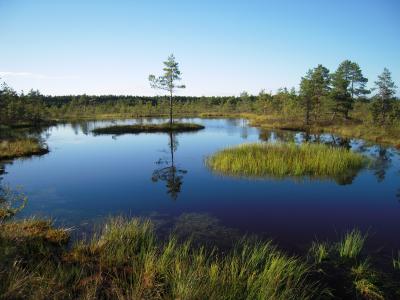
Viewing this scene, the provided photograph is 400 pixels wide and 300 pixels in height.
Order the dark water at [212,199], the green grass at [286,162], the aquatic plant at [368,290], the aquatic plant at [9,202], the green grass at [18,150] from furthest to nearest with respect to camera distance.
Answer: the green grass at [18,150], the green grass at [286,162], the dark water at [212,199], the aquatic plant at [9,202], the aquatic plant at [368,290]

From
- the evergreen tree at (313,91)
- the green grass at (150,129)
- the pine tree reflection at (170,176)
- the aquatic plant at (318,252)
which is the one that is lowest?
the pine tree reflection at (170,176)

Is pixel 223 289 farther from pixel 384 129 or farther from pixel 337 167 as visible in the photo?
pixel 384 129

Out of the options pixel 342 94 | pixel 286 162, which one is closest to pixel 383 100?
pixel 342 94

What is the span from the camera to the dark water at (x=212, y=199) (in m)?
13.0

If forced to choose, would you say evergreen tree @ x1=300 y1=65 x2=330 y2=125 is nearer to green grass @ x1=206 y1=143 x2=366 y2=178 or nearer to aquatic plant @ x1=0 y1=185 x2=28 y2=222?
green grass @ x1=206 y1=143 x2=366 y2=178

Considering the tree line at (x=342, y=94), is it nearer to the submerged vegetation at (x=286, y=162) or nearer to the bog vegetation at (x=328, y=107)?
the bog vegetation at (x=328, y=107)

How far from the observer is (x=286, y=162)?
2234 centimetres

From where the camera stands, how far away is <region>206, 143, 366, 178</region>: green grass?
21.6 meters

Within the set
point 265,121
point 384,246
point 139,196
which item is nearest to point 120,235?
point 139,196

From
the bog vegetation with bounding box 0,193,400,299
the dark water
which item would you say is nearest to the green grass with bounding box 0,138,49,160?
the dark water

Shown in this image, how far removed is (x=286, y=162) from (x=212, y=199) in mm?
8022

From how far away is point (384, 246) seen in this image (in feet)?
36.9

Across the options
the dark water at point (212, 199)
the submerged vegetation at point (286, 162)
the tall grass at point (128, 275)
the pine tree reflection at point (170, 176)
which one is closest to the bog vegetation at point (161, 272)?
the tall grass at point (128, 275)

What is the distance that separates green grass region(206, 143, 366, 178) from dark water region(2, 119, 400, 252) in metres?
1.07
